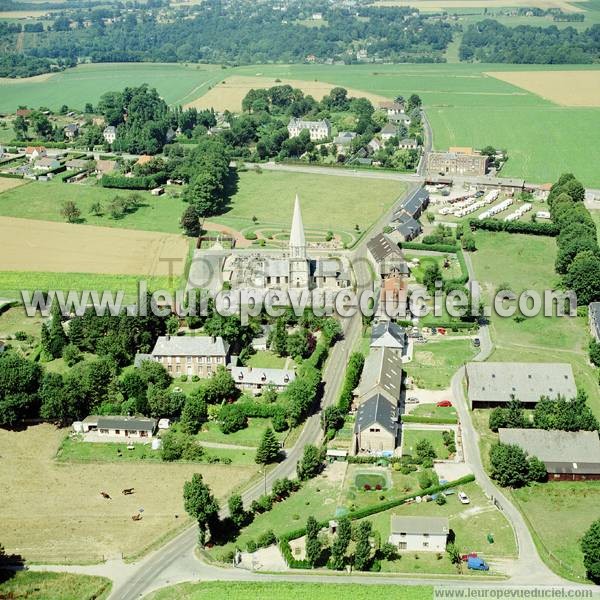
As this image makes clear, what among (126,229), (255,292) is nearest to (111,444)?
(255,292)

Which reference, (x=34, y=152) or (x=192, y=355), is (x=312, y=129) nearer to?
(x=34, y=152)

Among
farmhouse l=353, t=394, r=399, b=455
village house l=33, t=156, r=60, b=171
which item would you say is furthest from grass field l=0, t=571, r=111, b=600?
village house l=33, t=156, r=60, b=171

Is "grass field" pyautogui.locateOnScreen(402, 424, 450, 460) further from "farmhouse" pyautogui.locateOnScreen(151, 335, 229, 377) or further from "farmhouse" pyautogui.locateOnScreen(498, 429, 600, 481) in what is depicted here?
"farmhouse" pyautogui.locateOnScreen(151, 335, 229, 377)

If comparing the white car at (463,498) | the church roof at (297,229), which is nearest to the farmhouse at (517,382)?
the white car at (463,498)

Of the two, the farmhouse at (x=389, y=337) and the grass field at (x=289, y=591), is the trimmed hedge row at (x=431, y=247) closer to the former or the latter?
the farmhouse at (x=389, y=337)

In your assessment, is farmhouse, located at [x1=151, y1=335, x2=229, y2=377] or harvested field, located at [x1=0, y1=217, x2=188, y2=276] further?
harvested field, located at [x1=0, y1=217, x2=188, y2=276]

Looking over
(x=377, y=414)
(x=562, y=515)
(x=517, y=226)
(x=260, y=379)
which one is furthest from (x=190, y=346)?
(x=517, y=226)

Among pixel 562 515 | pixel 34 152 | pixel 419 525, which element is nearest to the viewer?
pixel 419 525
